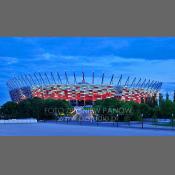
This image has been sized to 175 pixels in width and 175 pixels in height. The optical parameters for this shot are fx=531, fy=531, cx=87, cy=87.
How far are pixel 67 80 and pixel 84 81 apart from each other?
1.24 feet

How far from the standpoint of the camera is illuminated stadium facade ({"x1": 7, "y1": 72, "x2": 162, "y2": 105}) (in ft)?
35.8

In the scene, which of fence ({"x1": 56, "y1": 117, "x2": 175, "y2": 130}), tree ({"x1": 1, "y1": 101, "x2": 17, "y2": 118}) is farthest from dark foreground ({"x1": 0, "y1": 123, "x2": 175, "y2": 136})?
tree ({"x1": 1, "y1": 101, "x2": 17, "y2": 118})

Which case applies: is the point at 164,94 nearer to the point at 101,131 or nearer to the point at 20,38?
the point at 101,131

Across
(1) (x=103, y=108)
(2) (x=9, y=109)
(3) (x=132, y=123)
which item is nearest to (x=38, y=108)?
(2) (x=9, y=109)

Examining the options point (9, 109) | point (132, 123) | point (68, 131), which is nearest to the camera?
point (68, 131)

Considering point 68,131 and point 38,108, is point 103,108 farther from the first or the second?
point 68,131

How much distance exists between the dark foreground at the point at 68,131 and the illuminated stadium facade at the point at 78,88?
808 mm

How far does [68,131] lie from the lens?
33.7 ft

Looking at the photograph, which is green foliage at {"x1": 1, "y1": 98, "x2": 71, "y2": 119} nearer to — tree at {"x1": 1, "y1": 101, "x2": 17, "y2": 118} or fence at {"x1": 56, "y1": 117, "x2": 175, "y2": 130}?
tree at {"x1": 1, "y1": 101, "x2": 17, "y2": 118}

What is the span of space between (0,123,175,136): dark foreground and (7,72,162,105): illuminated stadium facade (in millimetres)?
808

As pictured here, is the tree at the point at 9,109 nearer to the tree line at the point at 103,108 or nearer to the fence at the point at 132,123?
the tree line at the point at 103,108

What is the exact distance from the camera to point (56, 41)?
1009 centimetres

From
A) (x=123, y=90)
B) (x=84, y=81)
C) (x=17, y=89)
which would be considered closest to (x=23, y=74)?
(x=17, y=89)

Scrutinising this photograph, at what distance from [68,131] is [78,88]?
1.65m
